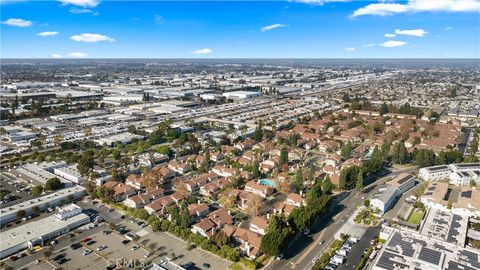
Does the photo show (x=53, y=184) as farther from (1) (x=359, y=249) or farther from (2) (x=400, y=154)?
(2) (x=400, y=154)

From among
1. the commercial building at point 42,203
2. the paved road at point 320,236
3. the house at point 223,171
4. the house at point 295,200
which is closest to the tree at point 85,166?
the commercial building at point 42,203

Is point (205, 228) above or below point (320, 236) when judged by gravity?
above

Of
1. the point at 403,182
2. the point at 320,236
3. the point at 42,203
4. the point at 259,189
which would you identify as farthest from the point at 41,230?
the point at 403,182

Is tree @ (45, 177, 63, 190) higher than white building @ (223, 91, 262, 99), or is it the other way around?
A: white building @ (223, 91, 262, 99)

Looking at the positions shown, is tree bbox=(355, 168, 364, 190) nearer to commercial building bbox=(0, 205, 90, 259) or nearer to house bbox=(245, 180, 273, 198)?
house bbox=(245, 180, 273, 198)
